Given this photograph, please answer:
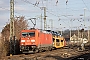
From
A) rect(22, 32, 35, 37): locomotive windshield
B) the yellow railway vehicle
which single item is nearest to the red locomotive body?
rect(22, 32, 35, 37): locomotive windshield

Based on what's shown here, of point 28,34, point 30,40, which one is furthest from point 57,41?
point 30,40

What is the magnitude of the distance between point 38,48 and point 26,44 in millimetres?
2042

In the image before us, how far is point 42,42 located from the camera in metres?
38.3

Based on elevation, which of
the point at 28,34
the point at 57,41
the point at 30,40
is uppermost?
the point at 28,34

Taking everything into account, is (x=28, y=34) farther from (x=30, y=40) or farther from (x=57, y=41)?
(x=57, y=41)

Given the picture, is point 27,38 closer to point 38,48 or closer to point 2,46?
point 38,48

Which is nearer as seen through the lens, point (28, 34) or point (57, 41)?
point (28, 34)

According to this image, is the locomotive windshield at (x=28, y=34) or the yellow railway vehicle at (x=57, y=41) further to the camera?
the yellow railway vehicle at (x=57, y=41)

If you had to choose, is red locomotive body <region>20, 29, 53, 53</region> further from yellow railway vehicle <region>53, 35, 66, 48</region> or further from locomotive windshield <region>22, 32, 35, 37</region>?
yellow railway vehicle <region>53, 35, 66, 48</region>

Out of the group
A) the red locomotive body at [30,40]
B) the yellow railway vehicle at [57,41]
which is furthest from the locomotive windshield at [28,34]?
the yellow railway vehicle at [57,41]

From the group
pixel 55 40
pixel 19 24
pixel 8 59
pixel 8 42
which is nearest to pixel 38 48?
pixel 8 42

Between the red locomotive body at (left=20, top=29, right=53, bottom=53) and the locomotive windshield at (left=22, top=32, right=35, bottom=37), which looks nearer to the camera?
the red locomotive body at (left=20, top=29, right=53, bottom=53)

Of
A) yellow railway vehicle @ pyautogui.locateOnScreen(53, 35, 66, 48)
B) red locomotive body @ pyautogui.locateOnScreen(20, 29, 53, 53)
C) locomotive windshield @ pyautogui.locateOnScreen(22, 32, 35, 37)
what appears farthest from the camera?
yellow railway vehicle @ pyautogui.locateOnScreen(53, 35, 66, 48)

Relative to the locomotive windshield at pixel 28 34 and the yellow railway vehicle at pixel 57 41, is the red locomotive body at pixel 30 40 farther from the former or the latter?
the yellow railway vehicle at pixel 57 41
